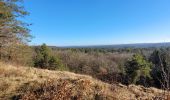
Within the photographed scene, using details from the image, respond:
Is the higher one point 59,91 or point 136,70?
point 59,91

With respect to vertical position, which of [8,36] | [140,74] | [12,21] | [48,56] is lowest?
[140,74]

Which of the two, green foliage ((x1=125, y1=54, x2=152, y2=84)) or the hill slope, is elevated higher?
the hill slope

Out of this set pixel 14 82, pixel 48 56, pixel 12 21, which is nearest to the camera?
pixel 14 82

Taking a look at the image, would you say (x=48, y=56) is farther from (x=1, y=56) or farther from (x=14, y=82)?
(x=14, y=82)

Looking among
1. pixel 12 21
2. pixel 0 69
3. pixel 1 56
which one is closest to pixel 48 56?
pixel 1 56

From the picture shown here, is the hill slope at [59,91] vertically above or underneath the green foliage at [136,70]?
above

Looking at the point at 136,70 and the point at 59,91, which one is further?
the point at 136,70

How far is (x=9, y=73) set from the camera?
6.18 metres

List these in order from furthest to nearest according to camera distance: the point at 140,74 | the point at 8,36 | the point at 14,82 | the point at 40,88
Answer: the point at 140,74
the point at 8,36
the point at 14,82
the point at 40,88

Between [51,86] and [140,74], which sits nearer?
[51,86]

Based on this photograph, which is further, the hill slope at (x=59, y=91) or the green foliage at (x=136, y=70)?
the green foliage at (x=136, y=70)

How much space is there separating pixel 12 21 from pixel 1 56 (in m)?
3.01

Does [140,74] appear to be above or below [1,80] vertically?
below

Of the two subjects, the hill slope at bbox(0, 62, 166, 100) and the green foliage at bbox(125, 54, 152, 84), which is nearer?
the hill slope at bbox(0, 62, 166, 100)
